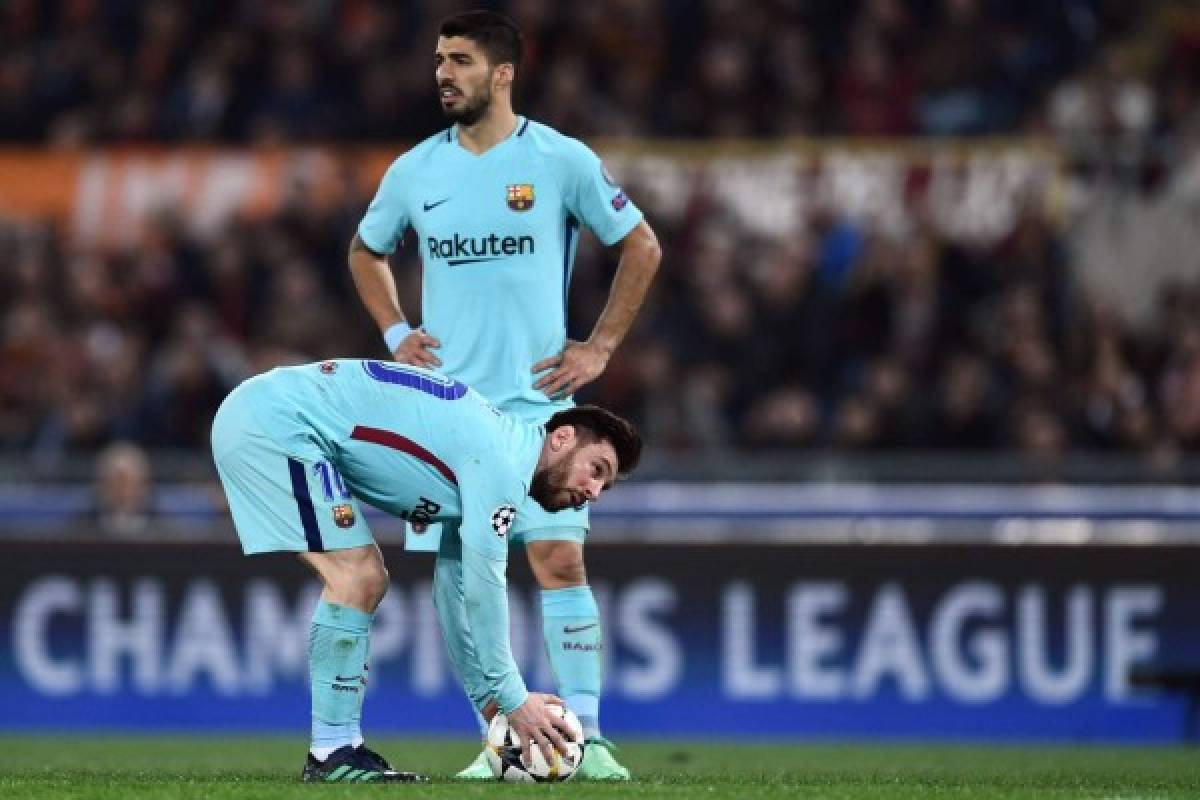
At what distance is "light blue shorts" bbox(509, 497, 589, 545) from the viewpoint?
9148 mm

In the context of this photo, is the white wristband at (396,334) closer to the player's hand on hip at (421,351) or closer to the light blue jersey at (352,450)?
the player's hand on hip at (421,351)

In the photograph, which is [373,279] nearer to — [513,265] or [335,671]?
[513,265]

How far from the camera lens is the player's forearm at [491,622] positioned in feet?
26.1

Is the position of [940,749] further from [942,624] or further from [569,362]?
[569,362]

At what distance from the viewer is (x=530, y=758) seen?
8.21 m

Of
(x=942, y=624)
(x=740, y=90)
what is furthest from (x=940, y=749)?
(x=740, y=90)

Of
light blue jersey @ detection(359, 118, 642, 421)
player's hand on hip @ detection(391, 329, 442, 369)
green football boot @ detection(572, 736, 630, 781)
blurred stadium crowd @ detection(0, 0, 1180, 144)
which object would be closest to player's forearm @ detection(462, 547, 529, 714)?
green football boot @ detection(572, 736, 630, 781)

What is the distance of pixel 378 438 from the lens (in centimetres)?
827

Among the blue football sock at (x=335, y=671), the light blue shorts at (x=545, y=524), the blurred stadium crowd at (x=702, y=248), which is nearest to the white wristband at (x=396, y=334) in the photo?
the light blue shorts at (x=545, y=524)

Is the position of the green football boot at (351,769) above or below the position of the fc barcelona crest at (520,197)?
below

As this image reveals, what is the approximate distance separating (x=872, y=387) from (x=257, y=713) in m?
4.33

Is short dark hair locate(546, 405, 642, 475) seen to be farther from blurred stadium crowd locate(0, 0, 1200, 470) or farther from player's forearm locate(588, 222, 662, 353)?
blurred stadium crowd locate(0, 0, 1200, 470)

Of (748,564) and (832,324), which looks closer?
(748,564)

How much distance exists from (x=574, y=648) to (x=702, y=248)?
784 centimetres
